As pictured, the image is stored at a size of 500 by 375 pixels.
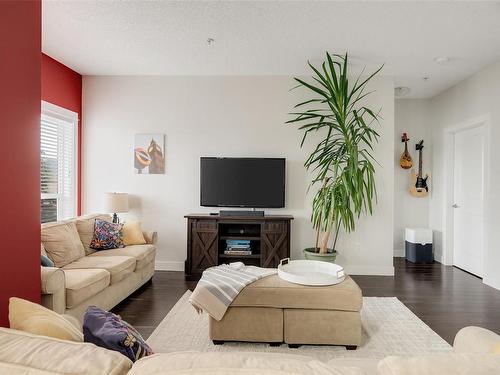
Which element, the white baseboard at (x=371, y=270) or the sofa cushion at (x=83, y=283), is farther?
the white baseboard at (x=371, y=270)

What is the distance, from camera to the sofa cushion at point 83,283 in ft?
8.72

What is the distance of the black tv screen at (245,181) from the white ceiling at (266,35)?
1.24 m

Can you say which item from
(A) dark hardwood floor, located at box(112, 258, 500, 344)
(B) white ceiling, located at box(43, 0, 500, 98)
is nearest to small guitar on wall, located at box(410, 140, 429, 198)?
(A) dark hardwood floor, located at box(112, 258, 500, 344)

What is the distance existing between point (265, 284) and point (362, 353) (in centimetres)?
84

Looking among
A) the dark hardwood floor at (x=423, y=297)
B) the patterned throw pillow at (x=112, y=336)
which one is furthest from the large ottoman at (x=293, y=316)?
the patterned throw pillow at (x=112, y=336)

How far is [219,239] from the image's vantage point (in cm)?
456

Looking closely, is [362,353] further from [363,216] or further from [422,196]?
[422,196]

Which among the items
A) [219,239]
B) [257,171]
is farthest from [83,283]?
→ [257,171]

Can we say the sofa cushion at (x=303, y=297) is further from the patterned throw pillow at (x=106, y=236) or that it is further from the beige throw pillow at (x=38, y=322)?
the patterned throw pillow at (x=106, y=236)

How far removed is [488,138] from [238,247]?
345 cm

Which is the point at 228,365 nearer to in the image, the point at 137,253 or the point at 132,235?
the point at 137,253

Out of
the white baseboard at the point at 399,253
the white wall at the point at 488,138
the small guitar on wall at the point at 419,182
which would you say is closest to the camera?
the white wall at the point at 488,138

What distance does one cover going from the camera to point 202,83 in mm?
4887

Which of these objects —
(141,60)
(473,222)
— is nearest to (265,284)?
(141,60)
